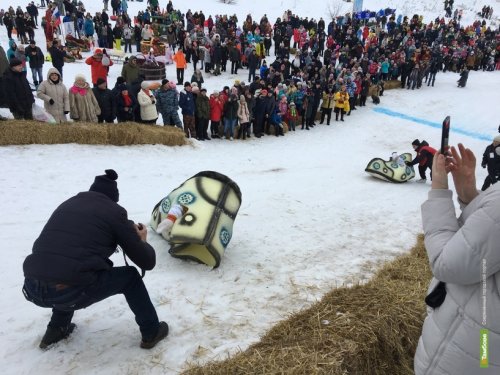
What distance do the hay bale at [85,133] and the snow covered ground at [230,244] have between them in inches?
9.2

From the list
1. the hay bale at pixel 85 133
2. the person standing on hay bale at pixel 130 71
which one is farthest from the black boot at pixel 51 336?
the person standing on hay bale at pixel 130 71

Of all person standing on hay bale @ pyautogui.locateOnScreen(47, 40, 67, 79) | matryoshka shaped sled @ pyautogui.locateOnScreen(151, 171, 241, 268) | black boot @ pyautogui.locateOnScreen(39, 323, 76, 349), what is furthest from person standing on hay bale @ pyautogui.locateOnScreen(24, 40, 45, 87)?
black boot @ pyautogui.locateOnScreen(39, 323, 76, 349)

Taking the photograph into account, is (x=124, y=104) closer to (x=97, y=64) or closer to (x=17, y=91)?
(x=17, y=91)

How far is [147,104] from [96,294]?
29.4 feet

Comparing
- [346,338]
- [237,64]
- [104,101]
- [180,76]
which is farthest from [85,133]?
[237,64]

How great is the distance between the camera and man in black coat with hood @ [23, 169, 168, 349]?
272 cm

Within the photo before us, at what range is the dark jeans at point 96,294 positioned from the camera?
281cm

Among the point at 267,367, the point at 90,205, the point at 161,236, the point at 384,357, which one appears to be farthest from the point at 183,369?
the point at 161,236

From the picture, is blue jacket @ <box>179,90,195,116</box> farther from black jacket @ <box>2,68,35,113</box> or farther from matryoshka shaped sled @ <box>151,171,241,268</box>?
matryoshka shaped sled @ <box>151,171,241,268</box>

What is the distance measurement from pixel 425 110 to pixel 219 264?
61.4ft

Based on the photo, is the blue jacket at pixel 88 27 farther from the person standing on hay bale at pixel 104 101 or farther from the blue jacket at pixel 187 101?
the person standing on hay bale at pixel 104 101

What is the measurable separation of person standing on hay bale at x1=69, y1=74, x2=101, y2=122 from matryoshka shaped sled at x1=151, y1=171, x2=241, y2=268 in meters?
5.65

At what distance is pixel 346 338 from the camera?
3.52 meters

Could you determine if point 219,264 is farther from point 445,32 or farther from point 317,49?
point 445,32
